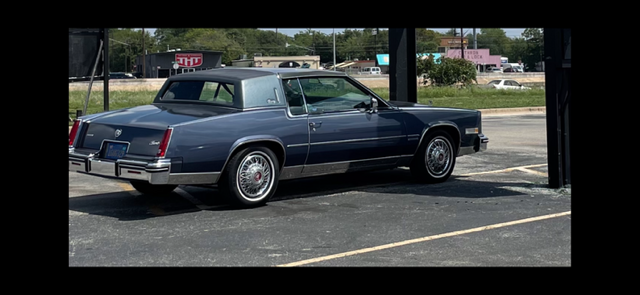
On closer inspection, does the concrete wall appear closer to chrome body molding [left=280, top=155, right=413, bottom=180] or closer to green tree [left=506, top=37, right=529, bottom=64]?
chrome body molding [left=280, top=155, right=413, bottom=180]

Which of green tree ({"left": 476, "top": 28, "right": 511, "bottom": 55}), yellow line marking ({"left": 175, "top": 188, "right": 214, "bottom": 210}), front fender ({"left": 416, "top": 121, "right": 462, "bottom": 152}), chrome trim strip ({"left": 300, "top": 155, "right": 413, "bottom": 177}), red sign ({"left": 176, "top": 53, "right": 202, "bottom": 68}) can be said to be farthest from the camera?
green tree ({"left": 476, "top": 28, "right": 511, "bottom": 55})

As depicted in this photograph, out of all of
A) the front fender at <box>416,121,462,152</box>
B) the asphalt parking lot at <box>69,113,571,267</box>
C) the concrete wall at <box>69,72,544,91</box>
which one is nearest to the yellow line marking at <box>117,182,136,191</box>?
the asphalt parking lot at <box>69,113,571,267</box>

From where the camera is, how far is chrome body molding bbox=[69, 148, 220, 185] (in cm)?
755

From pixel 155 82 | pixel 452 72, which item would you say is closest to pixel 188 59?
pixel 155 82

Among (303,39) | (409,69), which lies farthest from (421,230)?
(303,39)

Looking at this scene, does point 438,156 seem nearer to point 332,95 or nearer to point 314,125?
point 332,95

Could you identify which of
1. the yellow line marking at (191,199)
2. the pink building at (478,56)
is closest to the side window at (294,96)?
the yellow line marking at (191,199)

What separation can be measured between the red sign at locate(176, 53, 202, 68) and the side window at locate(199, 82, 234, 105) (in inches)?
2244
